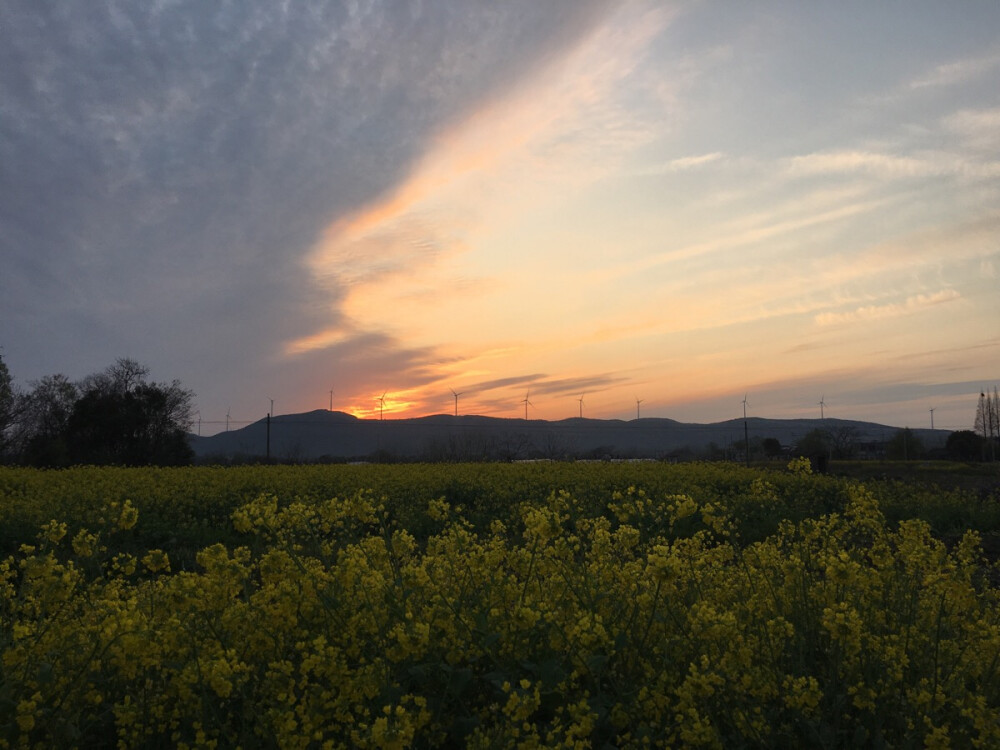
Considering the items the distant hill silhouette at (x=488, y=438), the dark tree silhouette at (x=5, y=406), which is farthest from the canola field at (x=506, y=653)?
the dark tree silhouette at (x=5, y=406)

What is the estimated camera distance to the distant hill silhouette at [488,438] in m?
33.8

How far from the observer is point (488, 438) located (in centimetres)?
3791

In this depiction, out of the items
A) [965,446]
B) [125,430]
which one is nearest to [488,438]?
[125,430]

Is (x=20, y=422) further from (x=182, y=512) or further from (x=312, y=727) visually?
(x=312, y=727)

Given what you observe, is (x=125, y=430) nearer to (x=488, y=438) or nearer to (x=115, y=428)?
(x=115, y=428)

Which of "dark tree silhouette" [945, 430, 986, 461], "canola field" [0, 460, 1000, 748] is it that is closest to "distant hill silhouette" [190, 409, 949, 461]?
"dark tree silhouette" [945, 430, 986, 461]

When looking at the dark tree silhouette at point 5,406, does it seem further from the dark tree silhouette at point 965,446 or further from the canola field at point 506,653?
the dark tree silhouette at point 965,446

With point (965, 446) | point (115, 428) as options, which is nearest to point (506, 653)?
point (115, 428)

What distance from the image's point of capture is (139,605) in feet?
12.8

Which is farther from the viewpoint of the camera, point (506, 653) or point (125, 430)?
point (125, 430)

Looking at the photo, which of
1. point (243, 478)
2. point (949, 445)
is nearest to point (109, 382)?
point (243, 478)

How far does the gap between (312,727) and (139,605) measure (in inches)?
73.5

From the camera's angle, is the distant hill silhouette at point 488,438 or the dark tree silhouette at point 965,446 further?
the dark tree silhouette at point 965,446

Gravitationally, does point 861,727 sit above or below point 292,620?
below
